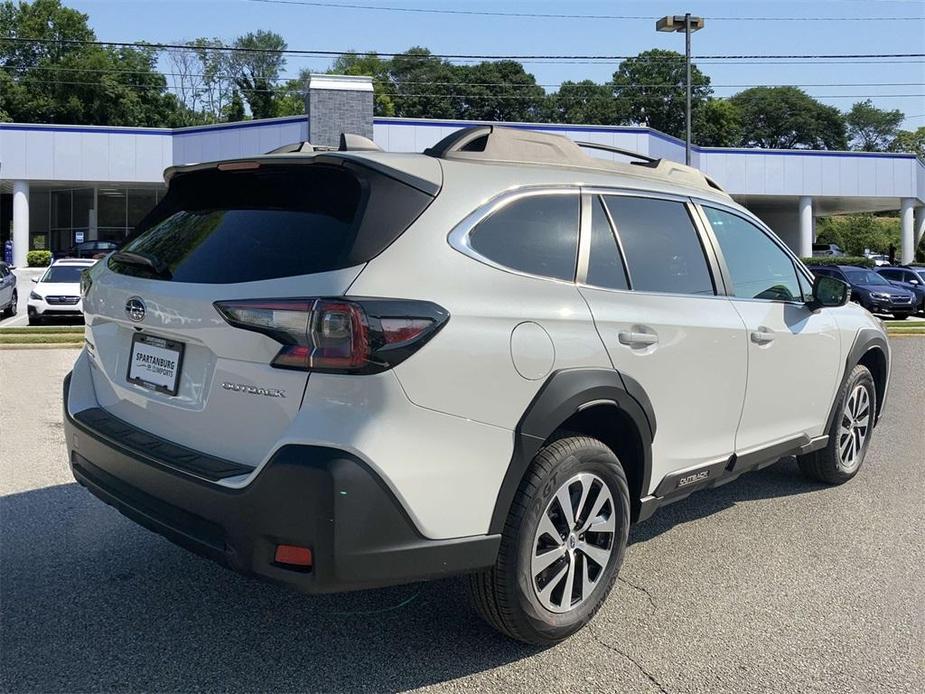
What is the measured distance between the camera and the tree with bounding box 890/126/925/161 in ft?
384

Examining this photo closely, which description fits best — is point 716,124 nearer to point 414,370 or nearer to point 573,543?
point 573,543

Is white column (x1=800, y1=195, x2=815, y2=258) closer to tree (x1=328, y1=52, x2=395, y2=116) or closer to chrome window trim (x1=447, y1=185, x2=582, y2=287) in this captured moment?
chrome window trim (x1=447, y1=185, x2=582, y2=287)

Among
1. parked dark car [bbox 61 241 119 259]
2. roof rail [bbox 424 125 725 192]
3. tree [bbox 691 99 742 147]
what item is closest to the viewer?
roof rail [bbox 424 125 725 192]

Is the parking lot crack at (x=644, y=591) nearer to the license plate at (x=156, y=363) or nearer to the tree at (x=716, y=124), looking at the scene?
the license plate at (x=156, y=363)

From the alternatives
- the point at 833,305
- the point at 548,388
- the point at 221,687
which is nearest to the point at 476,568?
the point at 548,388

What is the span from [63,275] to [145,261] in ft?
55.3

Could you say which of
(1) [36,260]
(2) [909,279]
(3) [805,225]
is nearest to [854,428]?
(2) [909,279]

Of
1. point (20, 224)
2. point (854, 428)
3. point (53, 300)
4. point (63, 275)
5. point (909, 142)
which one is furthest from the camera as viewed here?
point (909, 142)

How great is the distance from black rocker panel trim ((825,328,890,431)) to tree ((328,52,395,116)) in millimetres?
81286

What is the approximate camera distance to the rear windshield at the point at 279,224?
9.13 ft

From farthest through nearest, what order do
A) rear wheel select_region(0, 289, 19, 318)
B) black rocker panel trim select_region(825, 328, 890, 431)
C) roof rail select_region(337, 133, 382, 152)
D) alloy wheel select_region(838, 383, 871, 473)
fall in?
rear wheel select_region(0, 289, 19, 318), alloy wheel select_region(838, 383, 871, 473), black rocker panel trim select_region(825, 328, 890, 431), roof rail select_region(337, 133, 382, 152)

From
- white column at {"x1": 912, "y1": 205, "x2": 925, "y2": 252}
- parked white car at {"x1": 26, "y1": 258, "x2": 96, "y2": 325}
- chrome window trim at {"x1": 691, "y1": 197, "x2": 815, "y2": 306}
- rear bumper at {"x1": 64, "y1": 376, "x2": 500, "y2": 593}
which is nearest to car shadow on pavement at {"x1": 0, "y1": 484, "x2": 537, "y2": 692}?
rear bumper at {"x1": 64, "y1": 376, "x2": 500, "y2": 593}

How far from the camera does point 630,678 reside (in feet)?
9.93

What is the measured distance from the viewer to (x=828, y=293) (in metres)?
4.92
